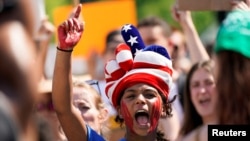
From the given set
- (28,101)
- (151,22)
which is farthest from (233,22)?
(151,22)

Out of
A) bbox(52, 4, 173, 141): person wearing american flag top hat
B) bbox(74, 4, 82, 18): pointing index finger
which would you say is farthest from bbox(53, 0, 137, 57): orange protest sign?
bbox(74, 4, 82, 18): pointing index finger

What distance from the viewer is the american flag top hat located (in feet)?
18.1

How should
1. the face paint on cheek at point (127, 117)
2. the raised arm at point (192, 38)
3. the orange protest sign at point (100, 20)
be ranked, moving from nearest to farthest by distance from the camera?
the face paint on cheek at point (127, 117), the raised arm at point (192, 38), the orange protest sign at point (100, 20)

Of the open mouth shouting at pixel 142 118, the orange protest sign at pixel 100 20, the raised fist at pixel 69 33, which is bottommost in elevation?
the open mouth shouting at pixel 142 118

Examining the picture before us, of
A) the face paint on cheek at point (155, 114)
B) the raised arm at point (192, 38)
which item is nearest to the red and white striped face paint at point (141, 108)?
the face paint on cheek at point (155, 114)

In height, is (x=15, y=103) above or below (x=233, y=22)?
below

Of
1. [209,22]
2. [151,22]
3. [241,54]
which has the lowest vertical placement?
[241,54]

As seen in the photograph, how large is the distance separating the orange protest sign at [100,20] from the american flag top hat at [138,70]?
4857 millimetres

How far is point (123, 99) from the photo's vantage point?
18.0 ft

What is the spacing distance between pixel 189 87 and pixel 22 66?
169 inches

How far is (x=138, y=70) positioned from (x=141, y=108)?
21cm

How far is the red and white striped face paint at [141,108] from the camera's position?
5.41 metres

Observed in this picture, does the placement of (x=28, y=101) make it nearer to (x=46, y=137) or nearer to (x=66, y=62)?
(x=46, y=137)

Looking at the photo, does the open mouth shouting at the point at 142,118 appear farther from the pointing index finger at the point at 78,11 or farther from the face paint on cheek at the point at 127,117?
the pointing index finger at the point at 78,11
